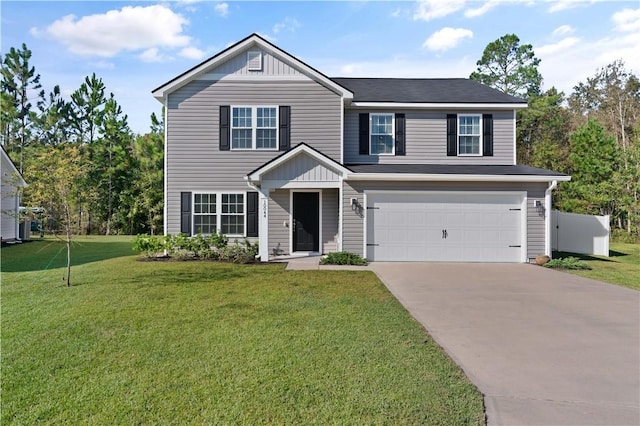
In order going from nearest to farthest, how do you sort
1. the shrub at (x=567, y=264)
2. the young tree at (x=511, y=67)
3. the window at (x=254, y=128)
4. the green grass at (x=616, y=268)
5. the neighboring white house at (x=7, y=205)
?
the green grass at (x=616, y=268)
the shrub at (x=567, y=264)
the window at (x=254, y=128)
the neighboring white house at (x=7, y=205)
the young tree at (x=511, y=67)

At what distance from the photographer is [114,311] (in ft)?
19.0

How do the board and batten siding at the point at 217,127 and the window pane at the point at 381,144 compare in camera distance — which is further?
the window pane at the point at 381,144

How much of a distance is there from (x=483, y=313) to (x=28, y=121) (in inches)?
1229

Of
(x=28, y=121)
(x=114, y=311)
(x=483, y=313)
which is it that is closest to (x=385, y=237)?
(x=483, y=313)

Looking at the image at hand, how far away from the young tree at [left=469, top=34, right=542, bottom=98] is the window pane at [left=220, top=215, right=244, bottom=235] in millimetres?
24691

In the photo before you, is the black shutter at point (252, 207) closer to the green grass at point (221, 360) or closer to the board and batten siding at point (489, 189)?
the board and batten siding at point (489, 189)

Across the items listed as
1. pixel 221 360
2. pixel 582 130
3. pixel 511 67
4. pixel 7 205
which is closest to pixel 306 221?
pixel 221 360

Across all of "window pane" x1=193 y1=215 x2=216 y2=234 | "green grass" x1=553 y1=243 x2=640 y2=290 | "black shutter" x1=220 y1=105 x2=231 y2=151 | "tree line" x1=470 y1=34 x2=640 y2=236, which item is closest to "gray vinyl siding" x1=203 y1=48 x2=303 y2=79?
"black shutter" x1=220 y1=105 x2=231 y2=151

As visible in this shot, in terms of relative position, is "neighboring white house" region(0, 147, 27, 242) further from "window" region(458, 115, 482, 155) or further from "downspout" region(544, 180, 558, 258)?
"downspout" region(544, 180, 558, 258)

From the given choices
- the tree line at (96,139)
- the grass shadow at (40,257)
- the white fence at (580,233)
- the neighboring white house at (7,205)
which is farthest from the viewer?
the tree line at (96,139)

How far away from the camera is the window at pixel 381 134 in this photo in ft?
43.3

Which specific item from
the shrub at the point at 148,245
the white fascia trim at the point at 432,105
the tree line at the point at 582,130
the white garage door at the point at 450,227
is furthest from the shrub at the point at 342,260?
the tree line at the point at 582,130

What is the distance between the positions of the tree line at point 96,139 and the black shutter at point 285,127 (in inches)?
586

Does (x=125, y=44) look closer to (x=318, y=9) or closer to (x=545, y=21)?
(x=318, y=9)
